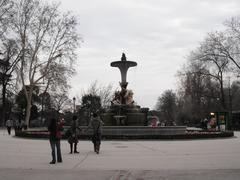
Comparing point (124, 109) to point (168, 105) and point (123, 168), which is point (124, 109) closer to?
point (123, 168)

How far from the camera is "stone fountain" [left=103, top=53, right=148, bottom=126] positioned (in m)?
35.9

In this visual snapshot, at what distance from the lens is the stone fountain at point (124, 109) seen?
1415 inches

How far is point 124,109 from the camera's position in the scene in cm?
3631

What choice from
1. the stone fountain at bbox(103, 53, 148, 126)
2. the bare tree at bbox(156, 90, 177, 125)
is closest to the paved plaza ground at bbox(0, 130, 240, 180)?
the stone fountain at bbox(103, 53, 148, 126)

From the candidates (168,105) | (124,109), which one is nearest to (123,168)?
(124,109)

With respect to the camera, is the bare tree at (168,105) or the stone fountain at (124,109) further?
the bare tree at (168,105)

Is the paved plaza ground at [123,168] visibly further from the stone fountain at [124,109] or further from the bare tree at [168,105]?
the bare tree at [168,105]

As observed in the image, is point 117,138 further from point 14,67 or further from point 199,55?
point 199,55

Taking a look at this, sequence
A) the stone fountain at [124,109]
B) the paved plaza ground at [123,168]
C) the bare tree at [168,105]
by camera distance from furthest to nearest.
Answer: the bare tree at [168,105] → the stone fountain at [124,109] → the paved plaza ground at [123,168]

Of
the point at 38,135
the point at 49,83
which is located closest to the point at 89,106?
the point at 49,83

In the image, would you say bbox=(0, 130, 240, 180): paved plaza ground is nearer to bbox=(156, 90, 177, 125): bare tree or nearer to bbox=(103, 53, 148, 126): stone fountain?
bbox=(103, 53, 148, 126): stone fountain

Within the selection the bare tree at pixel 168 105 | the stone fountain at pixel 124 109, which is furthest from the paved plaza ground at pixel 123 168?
the bare tree at pixel 168 105

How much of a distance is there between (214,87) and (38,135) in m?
58.7

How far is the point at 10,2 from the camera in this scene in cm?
3069
